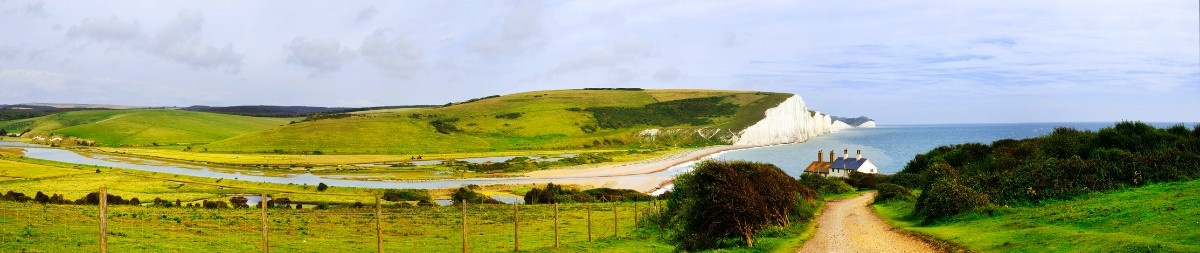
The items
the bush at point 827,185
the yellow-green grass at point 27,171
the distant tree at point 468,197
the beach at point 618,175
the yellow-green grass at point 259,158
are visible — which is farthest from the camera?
the yellow-green grass at point 259,158

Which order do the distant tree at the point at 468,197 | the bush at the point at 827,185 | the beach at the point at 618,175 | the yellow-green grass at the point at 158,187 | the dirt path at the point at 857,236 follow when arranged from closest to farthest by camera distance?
the dirt path at the point at 857,236 < the bush at the point at 827,185 < the distant tree at the point at 468,197 < the yellow-green grass at the point at 158,187 < the beach at the point at 618,175

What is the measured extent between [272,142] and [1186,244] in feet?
554

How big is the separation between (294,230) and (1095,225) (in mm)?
28403

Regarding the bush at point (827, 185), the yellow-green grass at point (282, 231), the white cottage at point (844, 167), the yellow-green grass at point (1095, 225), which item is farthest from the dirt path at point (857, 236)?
the white cottage at point (844, 167)

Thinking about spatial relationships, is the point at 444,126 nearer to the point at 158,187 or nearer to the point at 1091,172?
the point at 158,187

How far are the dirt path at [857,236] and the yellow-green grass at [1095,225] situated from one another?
1.07m

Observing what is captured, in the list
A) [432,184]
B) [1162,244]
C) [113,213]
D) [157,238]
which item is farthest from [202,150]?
[1162,244]

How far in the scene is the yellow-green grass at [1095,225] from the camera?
14992mm

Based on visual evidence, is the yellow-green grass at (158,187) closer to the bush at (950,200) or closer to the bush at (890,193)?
the bush at (890,193)

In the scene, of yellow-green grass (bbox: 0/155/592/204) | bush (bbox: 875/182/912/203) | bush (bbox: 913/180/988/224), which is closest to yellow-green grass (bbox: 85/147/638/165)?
yellow-green grass (bbox: 0/155/592/204)

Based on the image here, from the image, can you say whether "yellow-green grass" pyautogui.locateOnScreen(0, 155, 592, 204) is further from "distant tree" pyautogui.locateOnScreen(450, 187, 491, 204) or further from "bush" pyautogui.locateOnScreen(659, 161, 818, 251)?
"bush" pyautogui.locateOnScreen(659, 161, 818, 251)

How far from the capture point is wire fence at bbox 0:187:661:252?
2245 cm

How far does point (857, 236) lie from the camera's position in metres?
23.3

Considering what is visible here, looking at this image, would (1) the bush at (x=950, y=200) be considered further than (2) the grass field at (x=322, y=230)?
Yes
